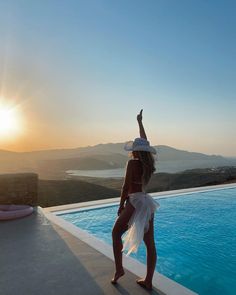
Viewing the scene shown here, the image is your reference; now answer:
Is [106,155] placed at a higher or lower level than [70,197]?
higher

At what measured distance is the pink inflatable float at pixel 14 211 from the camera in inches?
265

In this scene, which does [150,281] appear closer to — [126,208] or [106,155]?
[126,208]

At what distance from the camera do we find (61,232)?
18.9ft

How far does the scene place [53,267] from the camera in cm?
405

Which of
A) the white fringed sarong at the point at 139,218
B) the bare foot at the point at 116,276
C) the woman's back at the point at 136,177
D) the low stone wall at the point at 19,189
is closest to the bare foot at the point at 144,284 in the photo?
the bare foot at the point at 116,276

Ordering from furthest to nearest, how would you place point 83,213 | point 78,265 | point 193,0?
point 193,0 → point 83,213 → point 78,265

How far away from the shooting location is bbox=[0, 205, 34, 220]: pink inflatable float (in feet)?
22.1

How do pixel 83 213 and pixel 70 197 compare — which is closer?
pixel 83 213

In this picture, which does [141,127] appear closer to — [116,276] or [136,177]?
[136,177]

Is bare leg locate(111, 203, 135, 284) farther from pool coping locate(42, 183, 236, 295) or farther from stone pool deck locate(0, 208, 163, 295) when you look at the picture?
pool coping locate(42, 183, 236, 295)

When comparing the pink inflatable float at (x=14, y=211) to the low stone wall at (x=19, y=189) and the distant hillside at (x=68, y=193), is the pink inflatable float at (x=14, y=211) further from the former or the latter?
the distant hillside at (x=68, y=193)

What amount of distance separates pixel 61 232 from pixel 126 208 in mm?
2799

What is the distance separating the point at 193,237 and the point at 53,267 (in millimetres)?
3961

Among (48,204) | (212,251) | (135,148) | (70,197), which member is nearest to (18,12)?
(135,148)
